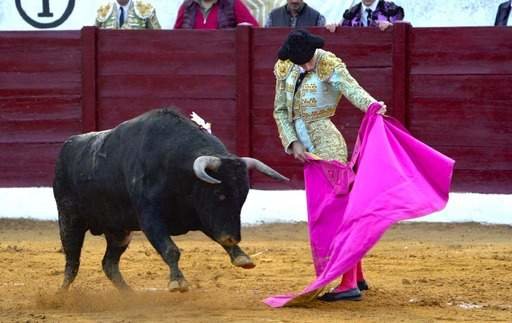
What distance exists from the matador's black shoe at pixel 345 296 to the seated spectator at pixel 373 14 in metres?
3.75

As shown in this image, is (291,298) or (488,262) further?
(488,262)

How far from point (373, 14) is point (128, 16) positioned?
1861 mm

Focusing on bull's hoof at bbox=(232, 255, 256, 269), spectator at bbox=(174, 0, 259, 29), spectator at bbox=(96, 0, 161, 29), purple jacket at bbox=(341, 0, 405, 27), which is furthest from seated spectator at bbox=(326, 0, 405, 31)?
bull's hoof at bbox=(232, 255, 256, 269)

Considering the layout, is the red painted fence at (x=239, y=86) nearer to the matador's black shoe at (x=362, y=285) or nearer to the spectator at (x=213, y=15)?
the spectator at (x=213, y=15)

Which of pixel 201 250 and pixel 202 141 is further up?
pixel 202 141

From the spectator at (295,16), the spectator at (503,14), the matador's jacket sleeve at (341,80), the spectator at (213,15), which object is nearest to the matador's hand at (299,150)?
the matador's jacket sleeve at (341,80)

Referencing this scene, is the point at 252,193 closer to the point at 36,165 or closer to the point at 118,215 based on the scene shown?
the point at 36,165

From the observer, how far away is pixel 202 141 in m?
6.32

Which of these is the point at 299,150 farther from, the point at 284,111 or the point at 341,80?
the point at 341,80

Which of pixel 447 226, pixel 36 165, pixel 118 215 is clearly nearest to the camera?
pixel 118 215

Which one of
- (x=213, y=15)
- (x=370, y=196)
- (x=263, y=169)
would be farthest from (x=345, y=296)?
(x=213, y=15)

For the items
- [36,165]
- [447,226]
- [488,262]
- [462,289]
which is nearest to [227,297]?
[462,289]

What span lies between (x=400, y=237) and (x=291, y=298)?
307 centimetres

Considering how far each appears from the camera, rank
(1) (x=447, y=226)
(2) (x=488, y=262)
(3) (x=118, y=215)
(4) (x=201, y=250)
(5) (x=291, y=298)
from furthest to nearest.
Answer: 1. (1) (x=447, y=226)
2. (4) (x=201, y=250)
3. (2) (x=488, y=262)
4. (3) (x=118, y=215)
5. (5) (x=291, y=298)
